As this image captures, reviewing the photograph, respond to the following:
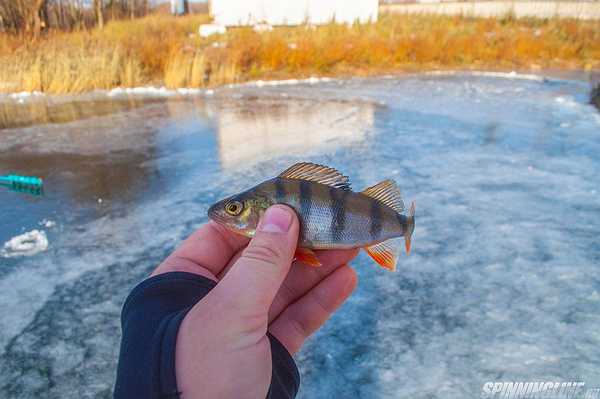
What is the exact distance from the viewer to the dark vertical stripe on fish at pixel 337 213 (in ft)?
6.93

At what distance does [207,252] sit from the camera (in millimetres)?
2564

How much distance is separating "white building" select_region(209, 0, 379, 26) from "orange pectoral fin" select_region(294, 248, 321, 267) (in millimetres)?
26703

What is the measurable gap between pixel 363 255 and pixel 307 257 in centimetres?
263

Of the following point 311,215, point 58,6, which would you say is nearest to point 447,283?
point 311,215

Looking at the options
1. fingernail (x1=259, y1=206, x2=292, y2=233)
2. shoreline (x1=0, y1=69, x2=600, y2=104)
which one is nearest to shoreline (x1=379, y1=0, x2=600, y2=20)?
shoreline (x1=0, y1=69, x2=600, y2=104)

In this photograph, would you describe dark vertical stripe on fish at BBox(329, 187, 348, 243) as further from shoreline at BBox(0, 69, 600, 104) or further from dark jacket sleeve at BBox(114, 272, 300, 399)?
shoreline at BBox(0, 69, 600, 104)

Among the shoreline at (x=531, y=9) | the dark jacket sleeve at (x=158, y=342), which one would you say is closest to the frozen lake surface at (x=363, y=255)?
the dark jacket sleeve at (x=158, y=342)

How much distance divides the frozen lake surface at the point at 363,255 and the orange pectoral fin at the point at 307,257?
1276 mm

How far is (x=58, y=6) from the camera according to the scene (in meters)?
24.3

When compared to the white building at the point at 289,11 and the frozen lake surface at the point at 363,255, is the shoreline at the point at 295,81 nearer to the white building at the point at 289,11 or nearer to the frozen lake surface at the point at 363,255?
the frozen lake surface at the point at 363,255

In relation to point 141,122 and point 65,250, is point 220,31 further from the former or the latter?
point 65,250

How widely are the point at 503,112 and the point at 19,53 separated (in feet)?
47.2

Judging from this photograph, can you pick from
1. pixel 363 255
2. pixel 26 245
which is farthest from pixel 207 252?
pixel 26 245

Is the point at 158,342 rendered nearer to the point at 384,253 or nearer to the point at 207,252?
the point at 207,252
